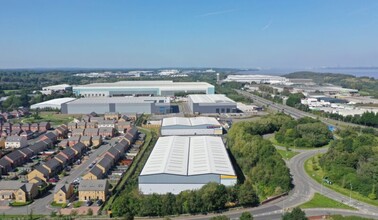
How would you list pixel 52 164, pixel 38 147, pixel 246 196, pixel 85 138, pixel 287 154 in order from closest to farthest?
pixel 246 196 → pixel 52 164 → pixel 287 154 → pixel 38 147 → pixel 85 138

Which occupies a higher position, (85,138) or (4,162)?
(85,138)

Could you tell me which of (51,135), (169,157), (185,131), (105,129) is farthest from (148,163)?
(51,135)

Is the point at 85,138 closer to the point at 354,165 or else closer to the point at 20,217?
the point at 20,217

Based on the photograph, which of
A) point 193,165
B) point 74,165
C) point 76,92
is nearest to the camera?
point 193,165

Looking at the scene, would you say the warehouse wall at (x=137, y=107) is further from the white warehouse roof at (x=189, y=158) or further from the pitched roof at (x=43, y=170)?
the pitched roof at (x=43, y=170)

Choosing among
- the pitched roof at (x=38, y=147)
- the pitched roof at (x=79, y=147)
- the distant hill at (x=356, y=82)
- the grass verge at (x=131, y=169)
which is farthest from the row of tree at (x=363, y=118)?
the pitched roof at (x=38, y=147)

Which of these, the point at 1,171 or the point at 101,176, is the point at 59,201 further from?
the point at 1,171

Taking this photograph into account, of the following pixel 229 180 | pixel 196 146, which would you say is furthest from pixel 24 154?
pixel 229 180
